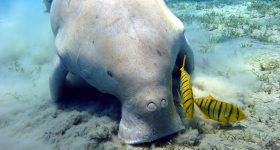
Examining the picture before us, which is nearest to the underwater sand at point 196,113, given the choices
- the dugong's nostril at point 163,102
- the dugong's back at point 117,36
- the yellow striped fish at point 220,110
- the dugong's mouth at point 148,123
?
the dugong's mouth at point 148,123

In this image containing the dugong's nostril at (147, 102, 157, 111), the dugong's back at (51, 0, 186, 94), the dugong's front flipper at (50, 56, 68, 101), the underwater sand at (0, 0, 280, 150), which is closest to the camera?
the dugong's nostril at (147, 102, 157, 111)

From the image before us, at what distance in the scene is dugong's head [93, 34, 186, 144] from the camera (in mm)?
3322

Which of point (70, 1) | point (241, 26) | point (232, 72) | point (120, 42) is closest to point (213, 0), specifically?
point (241, 26)

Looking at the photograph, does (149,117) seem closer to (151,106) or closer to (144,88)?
(151,106)

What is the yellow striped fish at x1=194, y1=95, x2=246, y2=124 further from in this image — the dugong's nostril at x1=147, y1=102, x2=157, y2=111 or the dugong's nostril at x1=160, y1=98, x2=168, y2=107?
the dugong's nostril at x1=147, y1=102, x2=157, y2=111

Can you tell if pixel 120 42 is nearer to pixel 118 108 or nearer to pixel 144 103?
pixel 144 103

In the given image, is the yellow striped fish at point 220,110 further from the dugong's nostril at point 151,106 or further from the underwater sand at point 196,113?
the dugong's nostril at point 151,106

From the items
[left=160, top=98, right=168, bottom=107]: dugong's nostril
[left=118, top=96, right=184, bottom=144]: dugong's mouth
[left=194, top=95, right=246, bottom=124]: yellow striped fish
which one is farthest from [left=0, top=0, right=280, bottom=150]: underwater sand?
[left=160, top=98, right=168, bottom=107]: dugong's nostril

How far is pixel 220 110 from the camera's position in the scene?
3422 mm

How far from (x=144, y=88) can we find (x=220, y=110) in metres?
0.96

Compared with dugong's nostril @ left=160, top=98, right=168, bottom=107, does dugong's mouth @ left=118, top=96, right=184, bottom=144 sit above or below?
below

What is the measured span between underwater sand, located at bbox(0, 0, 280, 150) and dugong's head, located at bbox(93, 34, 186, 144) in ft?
0.76

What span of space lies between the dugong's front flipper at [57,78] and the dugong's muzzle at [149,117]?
73.9 inches

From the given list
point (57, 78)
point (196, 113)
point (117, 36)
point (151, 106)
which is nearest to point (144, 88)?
point (151, 106)
